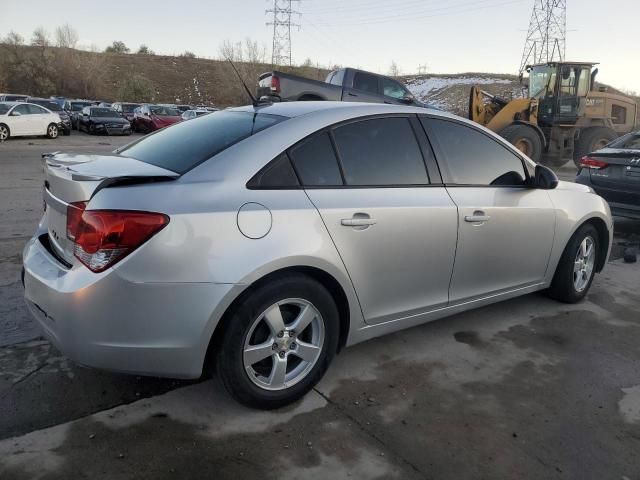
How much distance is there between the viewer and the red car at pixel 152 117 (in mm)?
27906

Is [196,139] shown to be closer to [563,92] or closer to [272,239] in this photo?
[272,239]

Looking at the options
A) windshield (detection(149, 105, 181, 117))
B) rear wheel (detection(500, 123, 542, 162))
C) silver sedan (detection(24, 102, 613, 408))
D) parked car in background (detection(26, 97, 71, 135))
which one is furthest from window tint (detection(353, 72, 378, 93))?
windshield (detection(149, 105, 181, 117))

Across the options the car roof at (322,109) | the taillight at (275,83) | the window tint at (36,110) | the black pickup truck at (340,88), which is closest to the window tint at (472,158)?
the car roof at (322,109)

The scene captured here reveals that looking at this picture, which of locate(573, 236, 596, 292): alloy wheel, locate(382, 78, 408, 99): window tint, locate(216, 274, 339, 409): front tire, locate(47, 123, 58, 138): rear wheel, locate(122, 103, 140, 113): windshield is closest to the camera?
locate(216, 274, 339, 409): front tire

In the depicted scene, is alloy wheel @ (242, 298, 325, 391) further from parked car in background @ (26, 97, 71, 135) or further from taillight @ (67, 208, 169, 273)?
parked car in background @ (26, 97, 71, 135)

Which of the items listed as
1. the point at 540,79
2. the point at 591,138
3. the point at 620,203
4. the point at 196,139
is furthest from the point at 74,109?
the point at 196,139

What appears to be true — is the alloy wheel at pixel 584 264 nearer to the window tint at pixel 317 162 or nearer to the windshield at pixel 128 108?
the window tint at pixel 317 162

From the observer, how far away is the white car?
2016 centimetres

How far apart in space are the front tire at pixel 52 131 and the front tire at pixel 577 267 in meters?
21.9

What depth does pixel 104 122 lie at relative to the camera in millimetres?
25281

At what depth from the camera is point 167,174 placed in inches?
106

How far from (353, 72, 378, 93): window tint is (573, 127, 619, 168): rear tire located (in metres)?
6.60

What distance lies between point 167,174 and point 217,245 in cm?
46

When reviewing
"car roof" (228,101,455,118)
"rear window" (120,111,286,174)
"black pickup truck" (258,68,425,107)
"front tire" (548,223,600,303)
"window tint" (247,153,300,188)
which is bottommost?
"front tire" (548,223,600,303)
